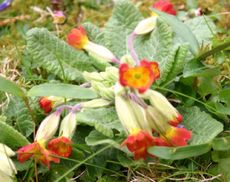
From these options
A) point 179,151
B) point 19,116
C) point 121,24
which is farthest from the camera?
point 121,24

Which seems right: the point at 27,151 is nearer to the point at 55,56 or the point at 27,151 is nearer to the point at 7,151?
the point at 7,151

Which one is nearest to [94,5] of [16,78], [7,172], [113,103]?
[16,78]

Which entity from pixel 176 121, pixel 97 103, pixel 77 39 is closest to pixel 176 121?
pixel 176 121

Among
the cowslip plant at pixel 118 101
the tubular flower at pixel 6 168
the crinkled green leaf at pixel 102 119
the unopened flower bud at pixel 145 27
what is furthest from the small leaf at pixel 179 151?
the unopened flower bud at pixel 145 27

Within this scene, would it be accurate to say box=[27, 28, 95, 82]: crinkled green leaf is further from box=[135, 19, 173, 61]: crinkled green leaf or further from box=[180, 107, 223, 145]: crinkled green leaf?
box=[180, 107, 223, 145]: crinkled green leaf

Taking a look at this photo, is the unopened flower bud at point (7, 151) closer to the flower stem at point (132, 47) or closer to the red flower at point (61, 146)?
the red flower at point (61, 146)
